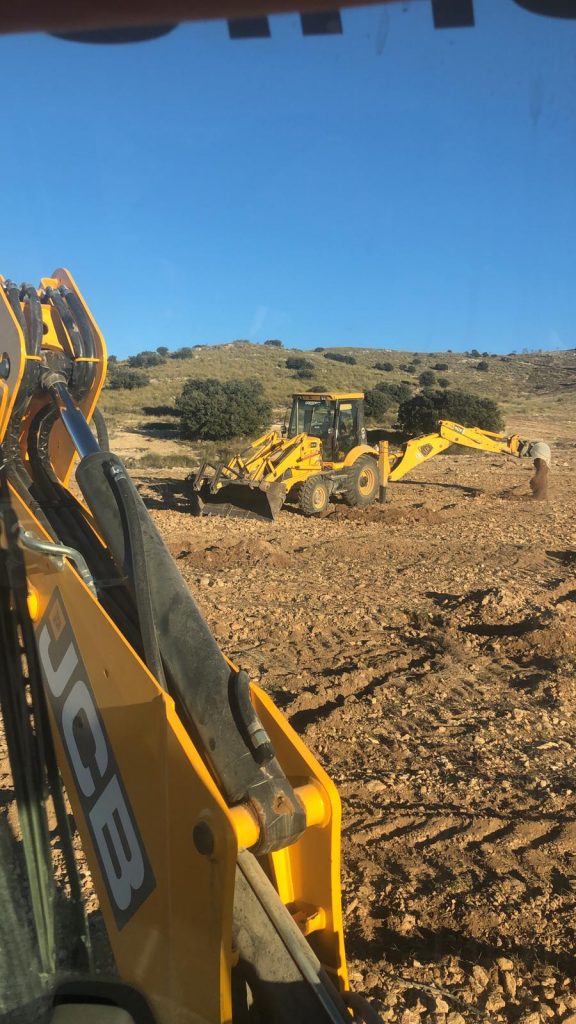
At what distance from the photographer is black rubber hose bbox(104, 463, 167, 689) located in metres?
1.74

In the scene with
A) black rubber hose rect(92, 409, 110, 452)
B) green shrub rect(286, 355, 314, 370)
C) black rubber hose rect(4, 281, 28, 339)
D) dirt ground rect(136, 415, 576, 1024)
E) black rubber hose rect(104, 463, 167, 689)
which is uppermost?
green shrub rect(286, 355, 314, 370)

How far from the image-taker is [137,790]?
1.62m

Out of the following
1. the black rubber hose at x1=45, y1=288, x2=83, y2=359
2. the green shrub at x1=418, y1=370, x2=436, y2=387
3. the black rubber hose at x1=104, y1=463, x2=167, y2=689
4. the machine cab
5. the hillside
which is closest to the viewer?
the black rubber hose at x1=104, y1=463, x2=167, y2=689

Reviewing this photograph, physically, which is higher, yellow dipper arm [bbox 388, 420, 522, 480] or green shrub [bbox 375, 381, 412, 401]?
green shrub [bbox 375, 381, 412, 401]

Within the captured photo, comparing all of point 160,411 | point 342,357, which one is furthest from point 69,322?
point 342,357

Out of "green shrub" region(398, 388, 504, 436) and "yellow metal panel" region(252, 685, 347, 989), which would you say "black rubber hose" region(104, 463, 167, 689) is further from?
"green shrub" region(398, 388, 504, 436)

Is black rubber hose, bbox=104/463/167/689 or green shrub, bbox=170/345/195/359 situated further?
green shrub, bbox=170/345/195/359

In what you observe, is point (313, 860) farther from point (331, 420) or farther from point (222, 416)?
point (222, 416)

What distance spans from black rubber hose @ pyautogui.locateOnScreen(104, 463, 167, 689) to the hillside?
65.7ft

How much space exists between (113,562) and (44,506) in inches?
13.9

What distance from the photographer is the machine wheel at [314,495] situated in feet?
46.6

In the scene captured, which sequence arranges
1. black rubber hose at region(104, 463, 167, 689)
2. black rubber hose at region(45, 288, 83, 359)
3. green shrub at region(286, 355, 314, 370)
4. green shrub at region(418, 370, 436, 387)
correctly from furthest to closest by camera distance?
green shrub at region(286, 355, 314, 370)
green shrub at region(418, 370, 436, 387)
black rubber hose at region(45, 288, 83, 359)
black rubber hose at region(104, 463, 167, 689)

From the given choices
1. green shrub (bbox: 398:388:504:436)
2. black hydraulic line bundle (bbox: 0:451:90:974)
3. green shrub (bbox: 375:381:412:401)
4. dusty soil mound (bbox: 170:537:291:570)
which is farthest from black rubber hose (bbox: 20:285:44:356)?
green shrub (bbox: 375:381:412:401)

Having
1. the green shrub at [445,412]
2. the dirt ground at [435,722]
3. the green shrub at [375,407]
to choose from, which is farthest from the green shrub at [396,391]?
the dirt ground at [435,722]
